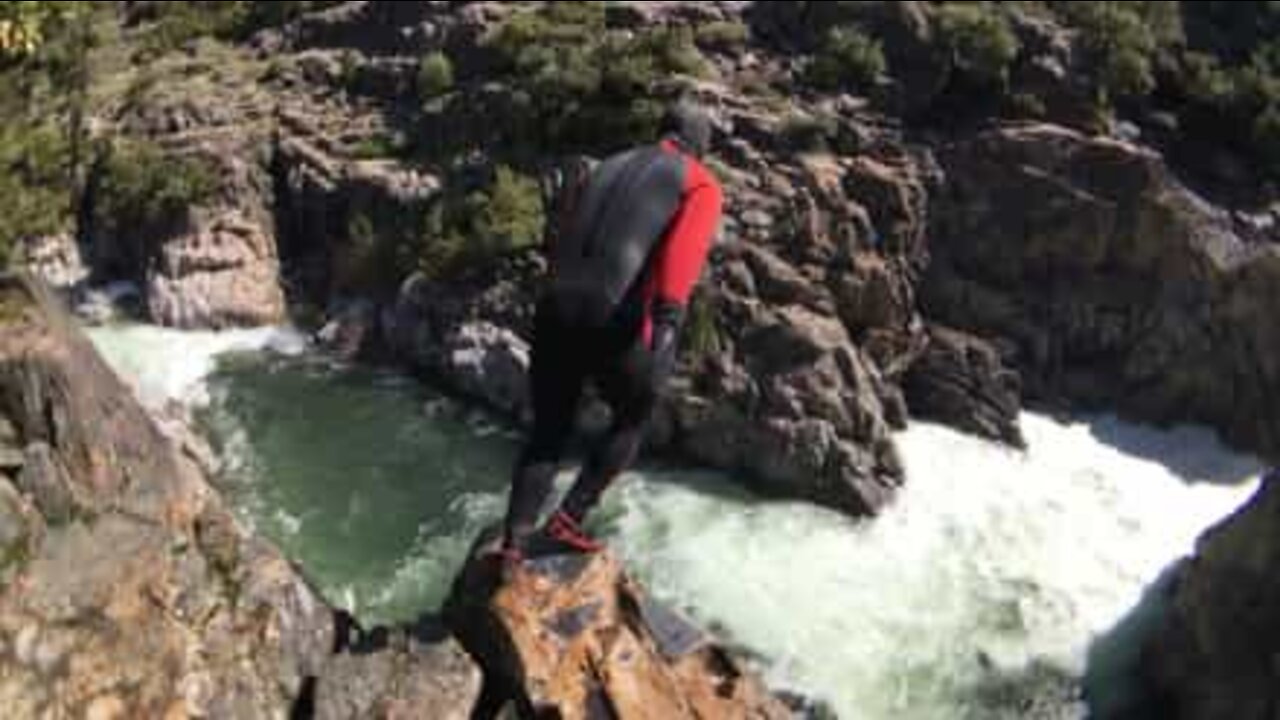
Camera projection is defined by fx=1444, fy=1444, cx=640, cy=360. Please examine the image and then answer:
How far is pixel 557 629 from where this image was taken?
25.8 ft

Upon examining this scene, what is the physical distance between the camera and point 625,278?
711cm

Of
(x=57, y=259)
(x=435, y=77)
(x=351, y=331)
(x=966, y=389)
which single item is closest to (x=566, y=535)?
(x=966, y=389)

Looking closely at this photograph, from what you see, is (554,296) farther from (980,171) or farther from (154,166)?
(154,166)

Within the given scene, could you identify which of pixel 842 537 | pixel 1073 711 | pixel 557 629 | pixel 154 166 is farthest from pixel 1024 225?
pixel 557 629

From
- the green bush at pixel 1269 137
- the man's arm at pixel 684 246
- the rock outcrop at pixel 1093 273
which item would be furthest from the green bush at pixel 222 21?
the man's arm at pixel 684 246

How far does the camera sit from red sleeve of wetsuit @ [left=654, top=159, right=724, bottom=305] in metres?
7.12

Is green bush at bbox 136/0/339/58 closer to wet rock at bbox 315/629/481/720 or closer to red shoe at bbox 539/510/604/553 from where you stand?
wet rock at bbox 315/629/481/720

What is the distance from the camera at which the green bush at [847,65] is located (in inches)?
931

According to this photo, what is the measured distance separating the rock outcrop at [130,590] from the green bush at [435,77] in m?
16.0

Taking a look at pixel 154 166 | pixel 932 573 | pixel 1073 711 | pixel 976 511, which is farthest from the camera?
pixel 154 166

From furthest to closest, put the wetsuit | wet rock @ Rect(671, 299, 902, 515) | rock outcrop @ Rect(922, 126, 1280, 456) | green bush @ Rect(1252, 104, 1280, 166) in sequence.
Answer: green bush @ Rect(1252, 104, 1280, 166) → rock outcrop @ Rect(922, 126, 1280, 456) → wet rock @ Rect(671, 299, 902, 515) → the wetsuit

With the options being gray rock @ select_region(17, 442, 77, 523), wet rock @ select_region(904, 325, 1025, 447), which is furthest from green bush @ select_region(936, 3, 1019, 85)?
gray rock @ select_region(17, 442, 77, 523)

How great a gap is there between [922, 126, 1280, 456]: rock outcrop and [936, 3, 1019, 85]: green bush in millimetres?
1430

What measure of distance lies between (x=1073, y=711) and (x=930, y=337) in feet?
24.4
